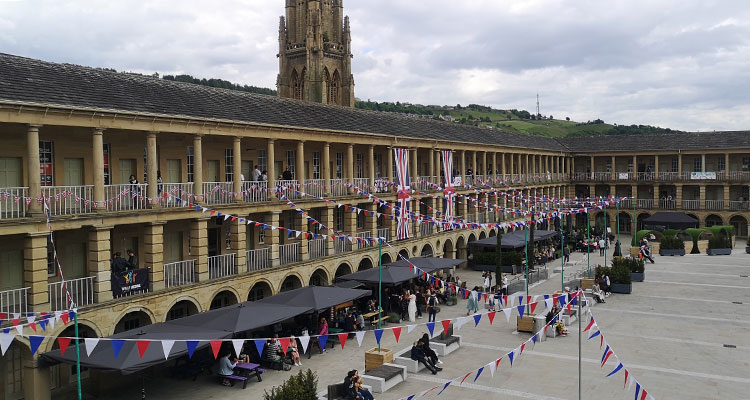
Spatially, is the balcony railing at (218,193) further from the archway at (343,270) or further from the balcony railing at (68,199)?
the archway at (343,270)

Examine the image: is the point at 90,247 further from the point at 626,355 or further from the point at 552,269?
the point at 552,269

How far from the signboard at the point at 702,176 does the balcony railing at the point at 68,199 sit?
60.9 metres

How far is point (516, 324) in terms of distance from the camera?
26.6 meters

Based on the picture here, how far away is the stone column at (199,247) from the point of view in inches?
895

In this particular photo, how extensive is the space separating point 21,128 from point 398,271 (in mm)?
16691

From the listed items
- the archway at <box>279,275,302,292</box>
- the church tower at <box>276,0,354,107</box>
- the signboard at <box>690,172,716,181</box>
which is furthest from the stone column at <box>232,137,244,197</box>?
the signboard at <box>690,172,716,181</box>

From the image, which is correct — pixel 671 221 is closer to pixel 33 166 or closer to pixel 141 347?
pixel 141 347

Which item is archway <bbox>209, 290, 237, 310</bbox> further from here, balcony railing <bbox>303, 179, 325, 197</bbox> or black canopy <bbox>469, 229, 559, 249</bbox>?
black canopy <bbox>469, 229, 559, 249</bbox>

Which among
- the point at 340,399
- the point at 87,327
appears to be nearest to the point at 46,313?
the point at 87,327

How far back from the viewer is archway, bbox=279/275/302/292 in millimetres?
28280

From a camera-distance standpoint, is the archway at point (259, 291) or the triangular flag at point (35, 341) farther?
the archway at point (259, 291)

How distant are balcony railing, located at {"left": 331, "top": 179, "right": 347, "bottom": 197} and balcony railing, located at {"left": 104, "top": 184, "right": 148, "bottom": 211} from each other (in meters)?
11.2

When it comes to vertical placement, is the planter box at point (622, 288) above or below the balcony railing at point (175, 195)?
below

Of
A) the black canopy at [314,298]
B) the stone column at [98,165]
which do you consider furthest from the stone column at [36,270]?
the black canopy at [314,298]
